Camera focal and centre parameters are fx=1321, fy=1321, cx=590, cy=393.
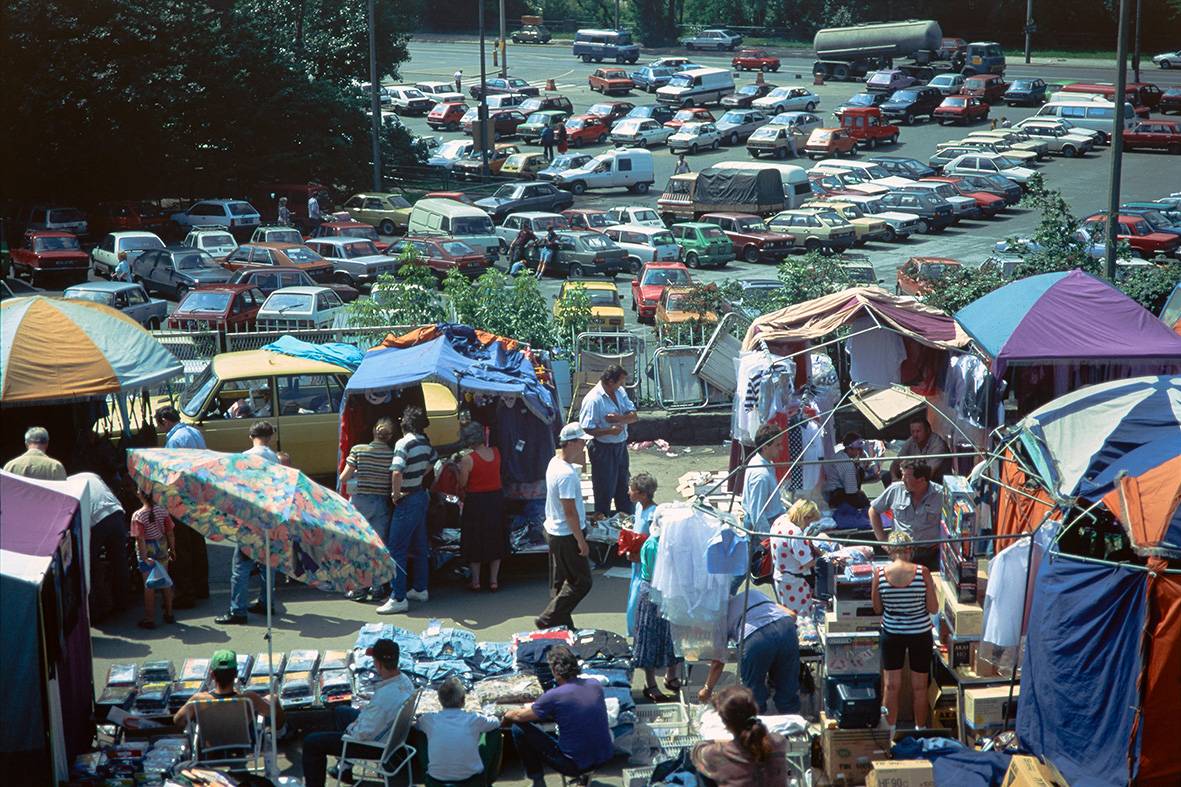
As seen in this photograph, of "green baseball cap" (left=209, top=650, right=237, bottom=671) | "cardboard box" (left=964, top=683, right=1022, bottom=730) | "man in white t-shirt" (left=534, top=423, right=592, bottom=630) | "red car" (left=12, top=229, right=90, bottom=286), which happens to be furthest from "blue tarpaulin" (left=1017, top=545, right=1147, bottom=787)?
"red car" (left=12, top=229, right=90, bottom=286)

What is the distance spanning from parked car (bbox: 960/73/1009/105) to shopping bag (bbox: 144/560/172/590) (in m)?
54.2

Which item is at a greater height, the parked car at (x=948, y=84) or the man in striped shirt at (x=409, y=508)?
the parked car at (x=948, y=84)

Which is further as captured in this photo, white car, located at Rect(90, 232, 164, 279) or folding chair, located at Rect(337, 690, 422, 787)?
white car, located at Rect(90, 232, 164, 279)

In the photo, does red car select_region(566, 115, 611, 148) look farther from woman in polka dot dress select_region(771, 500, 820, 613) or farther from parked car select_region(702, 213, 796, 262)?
woman in polka dot dress select_region(771, 500, 820, 613)

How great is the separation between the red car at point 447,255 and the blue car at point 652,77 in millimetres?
35088

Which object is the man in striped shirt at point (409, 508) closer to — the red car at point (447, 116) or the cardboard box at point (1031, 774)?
the cardboard box at point (1031, 774)

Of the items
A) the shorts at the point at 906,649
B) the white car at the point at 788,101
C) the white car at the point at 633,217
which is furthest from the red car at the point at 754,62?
the shorts at the point at 906,649

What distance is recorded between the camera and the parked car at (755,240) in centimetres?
3578

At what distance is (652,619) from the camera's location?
993cm

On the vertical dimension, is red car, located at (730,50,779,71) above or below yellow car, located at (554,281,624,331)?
above

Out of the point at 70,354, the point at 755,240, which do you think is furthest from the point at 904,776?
the point at 755,240

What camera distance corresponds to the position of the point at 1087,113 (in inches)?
2060

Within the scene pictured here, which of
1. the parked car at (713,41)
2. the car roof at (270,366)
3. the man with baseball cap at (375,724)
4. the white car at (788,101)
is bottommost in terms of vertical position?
the man with baseball cap at (375,724)

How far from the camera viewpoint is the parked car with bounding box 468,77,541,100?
6303cm
